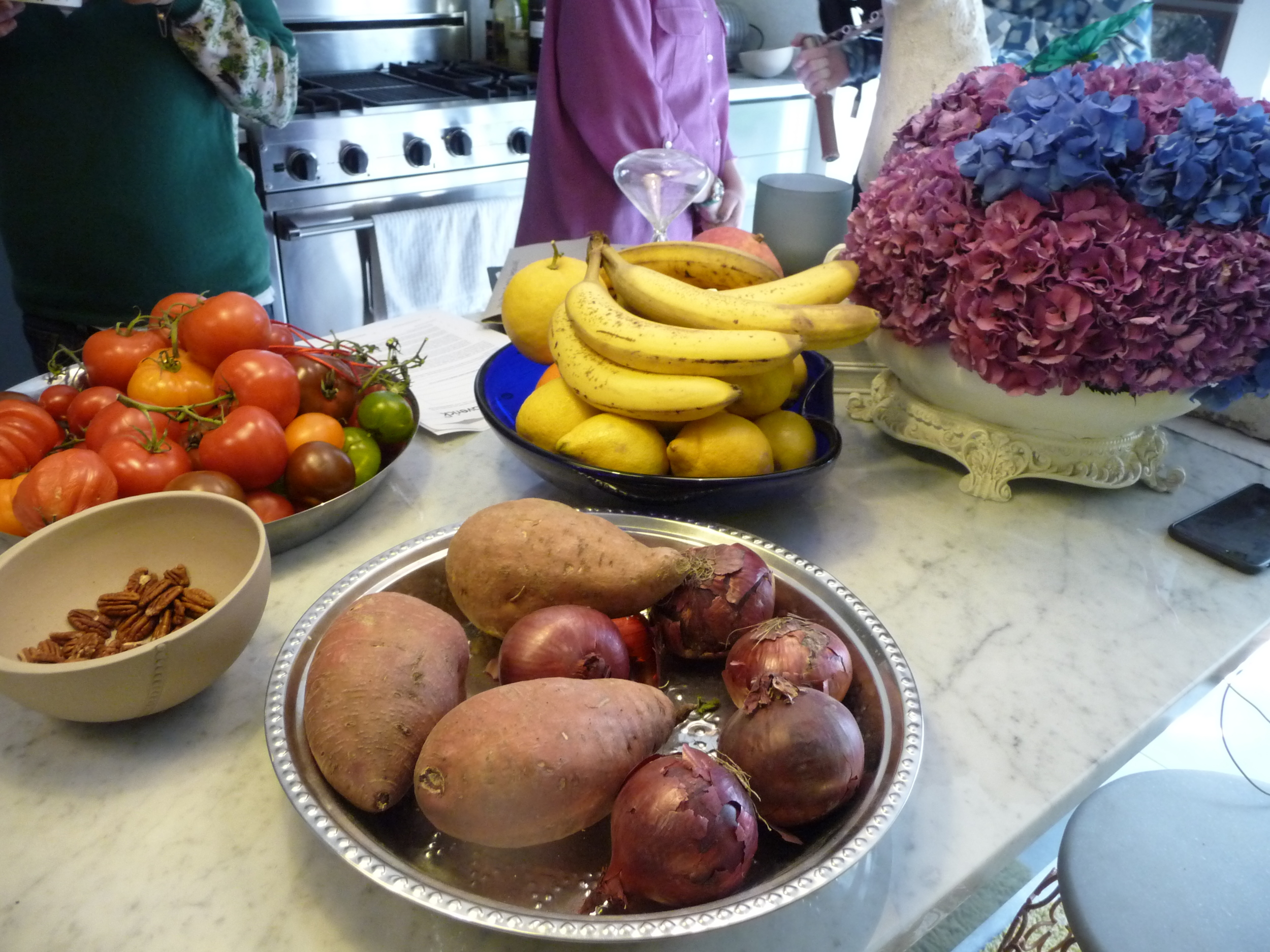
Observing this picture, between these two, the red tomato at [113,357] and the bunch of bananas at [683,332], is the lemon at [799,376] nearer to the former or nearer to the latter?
the bunch of bananas at [683,332]

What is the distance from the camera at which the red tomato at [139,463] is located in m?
0.65

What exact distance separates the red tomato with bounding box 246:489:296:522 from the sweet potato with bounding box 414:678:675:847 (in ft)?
1.07

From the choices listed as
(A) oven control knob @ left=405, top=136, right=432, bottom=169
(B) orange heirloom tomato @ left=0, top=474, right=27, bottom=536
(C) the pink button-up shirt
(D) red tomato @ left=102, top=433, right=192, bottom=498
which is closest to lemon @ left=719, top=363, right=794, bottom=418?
(D) red tomato @ left=102, top=433, right=192, bottom=498

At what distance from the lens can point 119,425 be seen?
2.23ft

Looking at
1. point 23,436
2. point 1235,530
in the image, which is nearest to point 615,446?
point 23,436

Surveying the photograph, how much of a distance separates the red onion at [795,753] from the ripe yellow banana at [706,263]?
529 millimetres

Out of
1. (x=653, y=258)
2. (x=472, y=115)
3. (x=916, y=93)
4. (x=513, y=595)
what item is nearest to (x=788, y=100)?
(x=472, y=115)

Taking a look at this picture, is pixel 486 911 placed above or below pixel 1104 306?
below

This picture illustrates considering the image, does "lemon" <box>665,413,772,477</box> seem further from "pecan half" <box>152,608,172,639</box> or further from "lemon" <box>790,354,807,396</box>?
"pecan half" <box>152,608,172,639</box>

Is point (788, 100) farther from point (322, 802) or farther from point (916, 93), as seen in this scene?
point (322, 802)

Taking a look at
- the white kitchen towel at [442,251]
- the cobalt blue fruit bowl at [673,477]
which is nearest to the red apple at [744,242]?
A: the cobalt blue fruit bowl at [673,477]

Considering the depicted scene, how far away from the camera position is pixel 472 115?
2.19m

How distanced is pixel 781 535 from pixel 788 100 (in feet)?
8.51

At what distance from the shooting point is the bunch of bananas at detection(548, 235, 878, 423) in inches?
27.1
